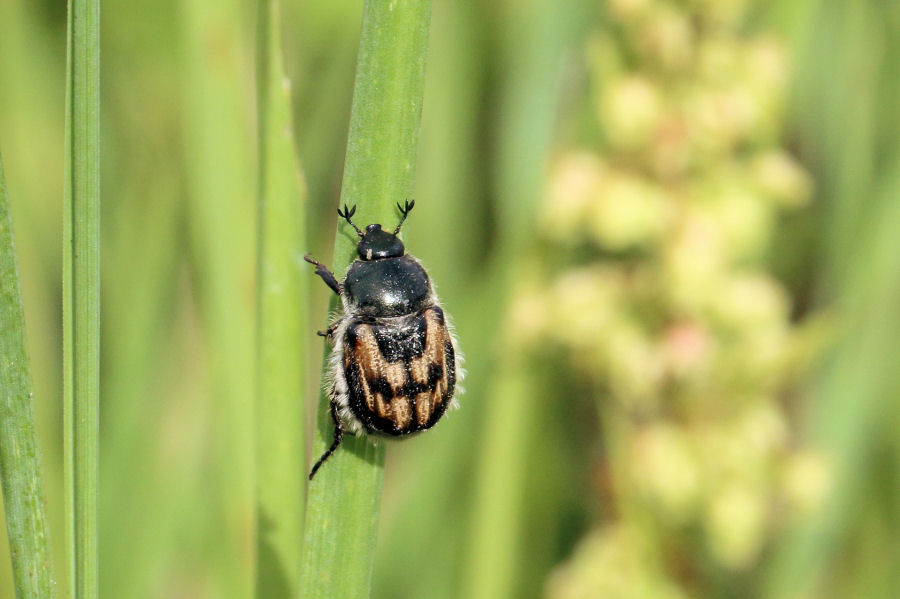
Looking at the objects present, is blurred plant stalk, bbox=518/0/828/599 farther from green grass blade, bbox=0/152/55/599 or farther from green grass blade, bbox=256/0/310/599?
green grass blade, bbox=0/152/55/599

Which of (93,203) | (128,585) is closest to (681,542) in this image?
(128,585)

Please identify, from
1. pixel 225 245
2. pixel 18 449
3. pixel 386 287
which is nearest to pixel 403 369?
pixel 386 287

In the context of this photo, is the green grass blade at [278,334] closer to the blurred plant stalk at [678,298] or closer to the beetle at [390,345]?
the beetle at [390,345]

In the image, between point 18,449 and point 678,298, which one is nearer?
point 18,449

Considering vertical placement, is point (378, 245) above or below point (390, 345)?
above

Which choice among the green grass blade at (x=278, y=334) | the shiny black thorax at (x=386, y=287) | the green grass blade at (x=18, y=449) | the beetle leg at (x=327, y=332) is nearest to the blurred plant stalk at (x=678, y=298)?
the shiny black thorax at (x=386, y=287)

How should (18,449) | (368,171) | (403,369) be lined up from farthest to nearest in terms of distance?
(403,369) → (368,171) → (18,449)

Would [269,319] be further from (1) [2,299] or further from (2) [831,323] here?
(2) [831,323]

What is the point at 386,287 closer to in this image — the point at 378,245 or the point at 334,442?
the point at 378,245
